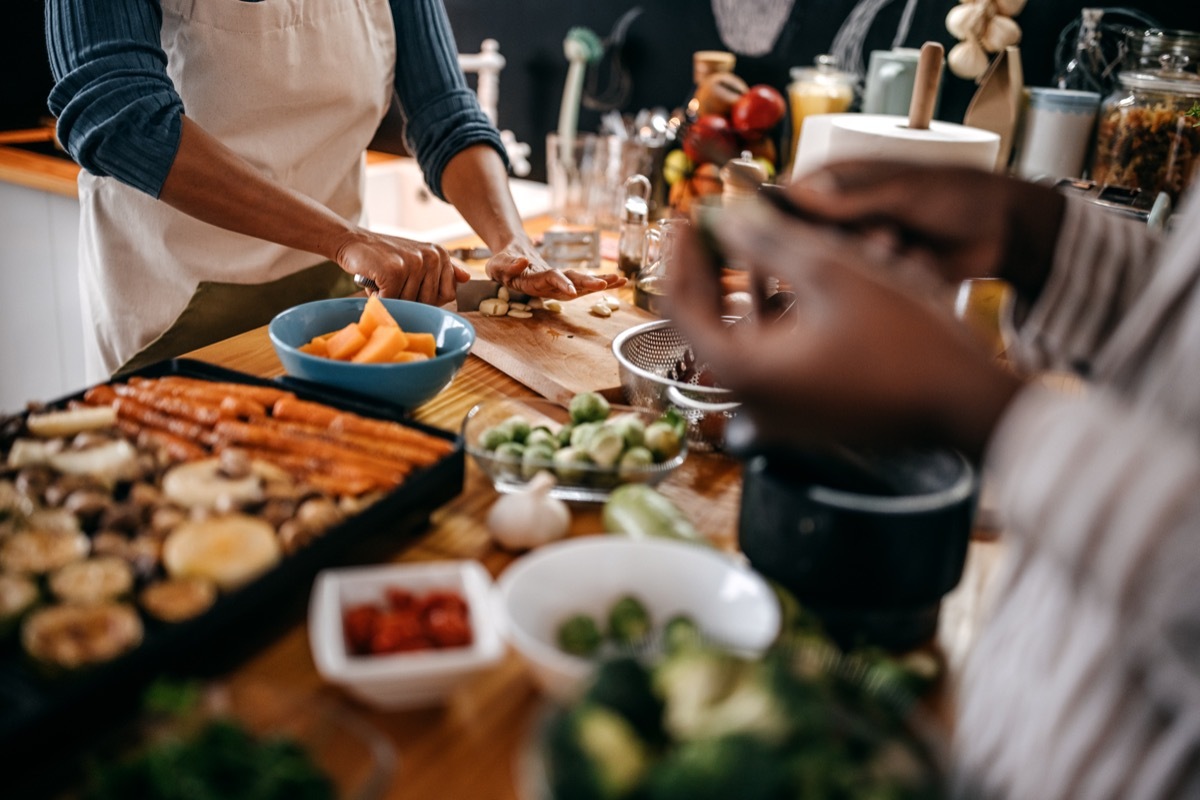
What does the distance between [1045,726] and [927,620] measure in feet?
0.96

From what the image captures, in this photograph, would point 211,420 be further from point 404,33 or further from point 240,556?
point 404,33

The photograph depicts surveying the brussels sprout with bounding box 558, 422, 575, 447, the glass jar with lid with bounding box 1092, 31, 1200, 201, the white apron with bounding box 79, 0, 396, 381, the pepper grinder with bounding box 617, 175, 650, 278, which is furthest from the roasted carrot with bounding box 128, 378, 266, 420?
the glass jar with lid with bounding box 1092, 31, 1200, 201

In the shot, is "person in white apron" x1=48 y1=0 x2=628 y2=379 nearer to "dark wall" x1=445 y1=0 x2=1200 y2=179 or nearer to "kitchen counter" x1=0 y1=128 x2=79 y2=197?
"kitchen counter" x1=0 y1=128 x2=79 y2=197

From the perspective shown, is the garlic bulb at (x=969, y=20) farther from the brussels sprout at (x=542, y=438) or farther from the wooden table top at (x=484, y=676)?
the brussels sprout at (x=542, y=438)

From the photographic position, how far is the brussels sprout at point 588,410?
50.6 inches

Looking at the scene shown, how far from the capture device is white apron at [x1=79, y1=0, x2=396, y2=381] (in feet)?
5.82

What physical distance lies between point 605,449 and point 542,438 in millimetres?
106

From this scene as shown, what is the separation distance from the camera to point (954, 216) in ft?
2.94

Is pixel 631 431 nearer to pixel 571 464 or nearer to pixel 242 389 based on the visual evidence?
pixel 571 464

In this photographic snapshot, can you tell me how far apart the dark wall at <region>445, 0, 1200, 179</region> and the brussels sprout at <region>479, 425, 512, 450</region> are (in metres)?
1.97

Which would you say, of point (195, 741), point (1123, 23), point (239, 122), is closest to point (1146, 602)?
point (195, 741)

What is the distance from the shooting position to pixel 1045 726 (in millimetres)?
657

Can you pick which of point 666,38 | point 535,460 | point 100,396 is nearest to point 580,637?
point 535,460

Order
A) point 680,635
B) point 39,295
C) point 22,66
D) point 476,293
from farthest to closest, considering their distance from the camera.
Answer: point 22,66 < point 39,295 < point 476,293 < point 680,635
